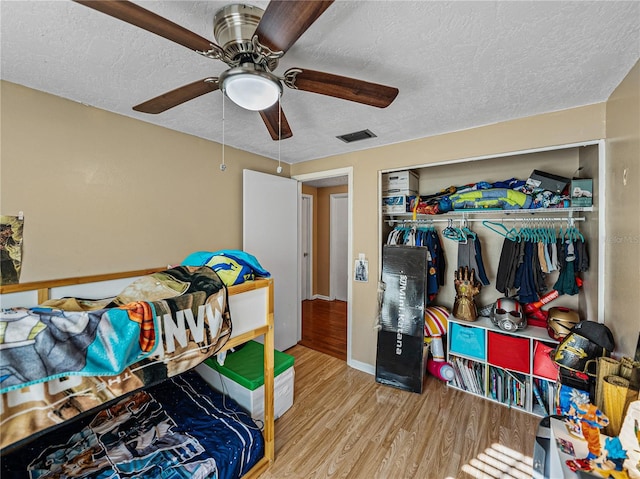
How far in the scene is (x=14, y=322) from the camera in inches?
31.2

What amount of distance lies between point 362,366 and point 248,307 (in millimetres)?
1755

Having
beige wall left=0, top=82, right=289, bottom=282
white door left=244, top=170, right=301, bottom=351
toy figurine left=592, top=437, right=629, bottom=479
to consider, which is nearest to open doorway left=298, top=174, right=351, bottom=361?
white door left=244, top=170, right=301, bottom=351

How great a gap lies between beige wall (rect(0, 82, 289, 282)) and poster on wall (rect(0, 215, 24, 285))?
1.1 inches

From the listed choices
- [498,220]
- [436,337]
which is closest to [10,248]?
[436,337]

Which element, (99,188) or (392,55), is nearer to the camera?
(392,55)

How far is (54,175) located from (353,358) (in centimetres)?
284

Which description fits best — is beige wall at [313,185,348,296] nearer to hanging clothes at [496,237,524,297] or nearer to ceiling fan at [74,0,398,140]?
hanging clothes at [496,237,524,297]

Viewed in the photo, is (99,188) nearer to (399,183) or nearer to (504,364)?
(399,183)

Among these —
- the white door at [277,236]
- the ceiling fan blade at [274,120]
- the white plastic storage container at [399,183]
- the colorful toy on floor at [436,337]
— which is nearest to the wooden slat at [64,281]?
the white door at [277,236]

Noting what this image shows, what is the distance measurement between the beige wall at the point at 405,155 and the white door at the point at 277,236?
468mm

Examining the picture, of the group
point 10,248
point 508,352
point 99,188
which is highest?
point 99,188

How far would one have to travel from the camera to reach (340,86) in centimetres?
113

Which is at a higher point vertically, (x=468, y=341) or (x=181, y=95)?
(x=181, y=95)

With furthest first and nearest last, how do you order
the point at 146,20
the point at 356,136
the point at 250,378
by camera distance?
the point at 356,136, the point at 250,378, the point at 146,20
